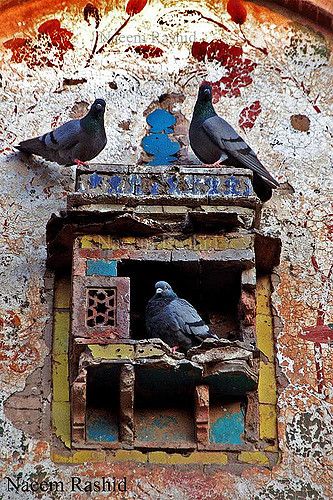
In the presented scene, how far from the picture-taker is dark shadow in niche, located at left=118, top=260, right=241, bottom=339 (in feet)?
25.0

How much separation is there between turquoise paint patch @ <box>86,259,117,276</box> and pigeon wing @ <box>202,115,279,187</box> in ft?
3.51

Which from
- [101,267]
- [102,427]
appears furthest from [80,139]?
[102,427]

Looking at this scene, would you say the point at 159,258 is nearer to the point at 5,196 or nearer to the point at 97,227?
the point at 97,227

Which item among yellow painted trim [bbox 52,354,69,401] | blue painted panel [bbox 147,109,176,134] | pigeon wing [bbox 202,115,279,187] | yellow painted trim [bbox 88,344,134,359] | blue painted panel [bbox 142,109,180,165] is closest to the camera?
yellow painted trim [bbox 88,344,134,359]

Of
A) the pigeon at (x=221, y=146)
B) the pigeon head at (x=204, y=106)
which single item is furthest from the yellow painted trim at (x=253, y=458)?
the pigeon head at (x=204, y=106)

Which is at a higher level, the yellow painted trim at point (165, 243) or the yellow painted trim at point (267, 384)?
the yellow painted trim at point (165, 243)

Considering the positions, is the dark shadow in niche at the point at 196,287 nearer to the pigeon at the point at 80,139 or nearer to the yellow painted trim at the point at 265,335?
the yellow painted trim at the point at 265,335

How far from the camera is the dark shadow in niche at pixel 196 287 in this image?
25.0ft

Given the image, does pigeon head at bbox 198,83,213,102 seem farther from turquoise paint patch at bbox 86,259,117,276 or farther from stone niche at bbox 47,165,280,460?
turquoise paint patch at bbox 86,259,117,276

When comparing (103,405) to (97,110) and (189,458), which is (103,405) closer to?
(189,458)

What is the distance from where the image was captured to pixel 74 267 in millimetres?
7555

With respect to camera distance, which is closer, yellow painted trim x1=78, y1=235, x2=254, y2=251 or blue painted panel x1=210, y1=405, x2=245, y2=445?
blue painted panel x1=210, y1=405, x2=245, y2=445

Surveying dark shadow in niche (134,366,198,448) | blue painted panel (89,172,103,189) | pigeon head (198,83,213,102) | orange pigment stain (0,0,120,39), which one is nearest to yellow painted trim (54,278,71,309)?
blue painted panel (89,172,103,189)

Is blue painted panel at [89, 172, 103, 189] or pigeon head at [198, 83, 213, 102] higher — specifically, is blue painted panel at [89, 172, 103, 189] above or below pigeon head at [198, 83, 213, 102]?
below
